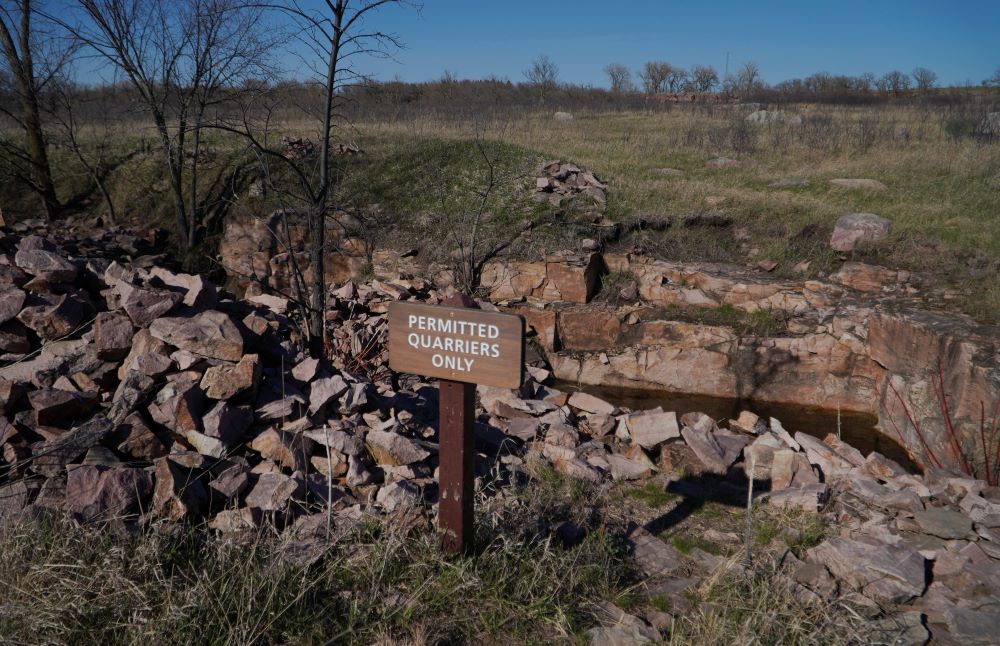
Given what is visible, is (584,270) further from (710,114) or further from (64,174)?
(710,114)

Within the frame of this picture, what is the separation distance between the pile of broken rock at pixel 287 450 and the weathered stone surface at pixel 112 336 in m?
0.01

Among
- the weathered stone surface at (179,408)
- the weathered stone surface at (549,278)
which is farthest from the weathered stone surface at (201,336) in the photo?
the weathered stone surface at (549,278)

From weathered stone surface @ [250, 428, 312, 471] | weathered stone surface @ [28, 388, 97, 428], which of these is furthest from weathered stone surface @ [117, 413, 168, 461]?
Answer: weathered stone surface @ [250, 428, 312, 471]

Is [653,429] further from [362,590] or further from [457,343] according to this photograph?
[362,590]

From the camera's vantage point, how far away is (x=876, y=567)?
3.49 metres

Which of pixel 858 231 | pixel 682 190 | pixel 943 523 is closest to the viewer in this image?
pixel 943 523

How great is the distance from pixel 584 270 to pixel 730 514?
19.1ft

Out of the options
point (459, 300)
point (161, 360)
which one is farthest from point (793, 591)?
point (161, 360)

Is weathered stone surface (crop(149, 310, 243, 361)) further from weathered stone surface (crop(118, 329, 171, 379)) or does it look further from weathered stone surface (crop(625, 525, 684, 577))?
weathered stone surface (crop(625, 525, 684, 577))

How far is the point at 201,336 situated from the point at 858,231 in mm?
9353

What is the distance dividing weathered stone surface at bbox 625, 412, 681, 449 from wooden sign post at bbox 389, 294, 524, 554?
270 centimetres

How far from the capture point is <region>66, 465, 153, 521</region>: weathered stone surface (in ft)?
11.1

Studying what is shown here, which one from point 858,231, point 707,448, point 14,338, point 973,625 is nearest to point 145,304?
point 14,338

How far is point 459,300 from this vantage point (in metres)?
3.15
